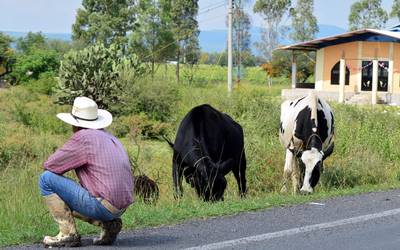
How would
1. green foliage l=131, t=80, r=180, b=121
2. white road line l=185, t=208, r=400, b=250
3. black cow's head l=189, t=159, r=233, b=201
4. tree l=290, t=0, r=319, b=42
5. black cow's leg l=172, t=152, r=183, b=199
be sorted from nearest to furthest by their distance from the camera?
1. white road line l=185, t=208, r=400, b=250
2. black cow's head l=189, t=159, r=233, b=201
3. black cow's leg l=172, t=152, r=183, b=199
4. green foliage l=131, t=80, r=180, b=121
5. tree l=290, t=0, r=319, b=42

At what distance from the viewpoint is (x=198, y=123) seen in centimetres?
1066

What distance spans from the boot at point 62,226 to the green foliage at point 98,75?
81.2 ft

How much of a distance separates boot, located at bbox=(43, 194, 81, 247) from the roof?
3581cm

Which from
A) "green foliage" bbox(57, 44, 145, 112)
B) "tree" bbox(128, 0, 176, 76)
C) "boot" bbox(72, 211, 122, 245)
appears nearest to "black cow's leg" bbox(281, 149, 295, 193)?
"boot" bbox(72, 211, 122, 245)

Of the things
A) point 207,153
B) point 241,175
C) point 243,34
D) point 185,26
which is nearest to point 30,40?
point 185,26

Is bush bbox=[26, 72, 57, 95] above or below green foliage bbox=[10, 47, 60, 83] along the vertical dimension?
below

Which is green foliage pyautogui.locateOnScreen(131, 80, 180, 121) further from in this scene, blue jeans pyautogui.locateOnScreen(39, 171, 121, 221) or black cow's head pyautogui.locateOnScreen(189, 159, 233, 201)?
blue jeans pyautogui.locateOnScreen(39, 171, 121, 221)

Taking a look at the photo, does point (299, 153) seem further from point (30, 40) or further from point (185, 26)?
point (30, 40)

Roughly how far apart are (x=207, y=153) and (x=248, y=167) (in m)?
3.03

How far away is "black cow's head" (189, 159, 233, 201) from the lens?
375 inches

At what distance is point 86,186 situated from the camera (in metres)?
6.20

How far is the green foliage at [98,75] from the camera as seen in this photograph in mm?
31703

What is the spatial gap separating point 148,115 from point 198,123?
1885 centimetres

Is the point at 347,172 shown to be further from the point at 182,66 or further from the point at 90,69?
the point at 182,66
